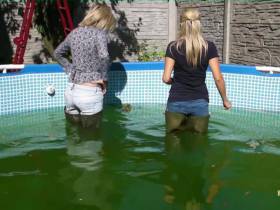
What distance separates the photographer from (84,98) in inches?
189

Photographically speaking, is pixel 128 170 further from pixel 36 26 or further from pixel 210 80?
pixel 36 26

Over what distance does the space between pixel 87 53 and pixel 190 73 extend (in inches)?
43.1

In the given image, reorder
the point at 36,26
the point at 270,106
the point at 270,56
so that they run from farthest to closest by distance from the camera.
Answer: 1. the point at 36,26
2. the point at 270,56
3. the point at 270,106

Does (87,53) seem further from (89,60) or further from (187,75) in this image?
(187,75)

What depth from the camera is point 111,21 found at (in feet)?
15.8

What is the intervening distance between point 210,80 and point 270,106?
110cm

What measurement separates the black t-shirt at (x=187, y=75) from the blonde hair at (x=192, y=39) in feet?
0.13

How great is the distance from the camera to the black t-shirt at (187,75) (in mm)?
4254

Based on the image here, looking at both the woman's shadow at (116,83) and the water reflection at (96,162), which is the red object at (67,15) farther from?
the water reflection at (96,162)

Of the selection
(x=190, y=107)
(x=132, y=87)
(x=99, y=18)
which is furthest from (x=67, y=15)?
(x=190, y=107)

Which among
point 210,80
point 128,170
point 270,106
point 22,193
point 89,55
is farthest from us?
point 210,80

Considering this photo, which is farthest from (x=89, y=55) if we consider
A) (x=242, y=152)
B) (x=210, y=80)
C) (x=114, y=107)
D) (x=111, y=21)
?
(x=210, y=80)

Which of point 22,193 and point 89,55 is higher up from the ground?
point 89,55

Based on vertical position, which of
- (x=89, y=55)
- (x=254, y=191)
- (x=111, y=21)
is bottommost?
(x=254, y=191)
